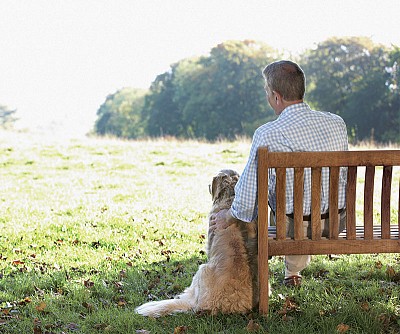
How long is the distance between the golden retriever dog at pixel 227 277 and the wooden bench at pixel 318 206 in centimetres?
12

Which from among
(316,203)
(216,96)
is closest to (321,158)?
(316,203)

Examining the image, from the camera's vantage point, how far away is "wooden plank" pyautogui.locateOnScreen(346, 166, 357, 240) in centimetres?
375

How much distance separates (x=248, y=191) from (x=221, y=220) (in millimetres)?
330

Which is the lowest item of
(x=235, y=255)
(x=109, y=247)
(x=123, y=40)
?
(x=109, y=247)

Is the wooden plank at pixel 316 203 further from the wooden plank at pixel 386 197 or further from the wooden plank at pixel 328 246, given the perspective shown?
the wooden plank at pixel 386 197

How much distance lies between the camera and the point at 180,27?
6356 cm

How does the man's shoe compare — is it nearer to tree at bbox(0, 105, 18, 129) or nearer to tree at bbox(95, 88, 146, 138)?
tree at bbox(95, 88, 146, 138)

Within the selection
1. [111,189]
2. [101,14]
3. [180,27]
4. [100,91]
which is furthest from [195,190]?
[100,91]

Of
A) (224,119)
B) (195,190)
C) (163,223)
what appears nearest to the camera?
(163,223)

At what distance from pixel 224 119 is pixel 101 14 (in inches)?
1089

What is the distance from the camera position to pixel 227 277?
3811 mm

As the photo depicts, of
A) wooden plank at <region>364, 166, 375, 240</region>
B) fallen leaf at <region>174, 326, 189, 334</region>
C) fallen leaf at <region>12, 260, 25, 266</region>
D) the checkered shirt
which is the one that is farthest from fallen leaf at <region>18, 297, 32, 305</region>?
wooden plank at <region>364, 166, 375, 240</region>

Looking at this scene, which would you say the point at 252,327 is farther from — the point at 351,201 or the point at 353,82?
the point at 353,82

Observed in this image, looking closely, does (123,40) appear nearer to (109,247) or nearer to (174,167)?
(174,167)
